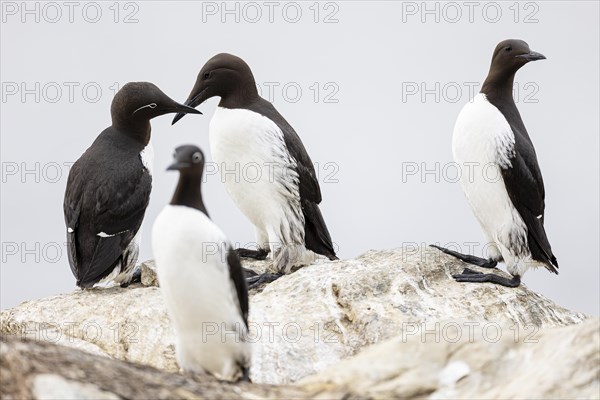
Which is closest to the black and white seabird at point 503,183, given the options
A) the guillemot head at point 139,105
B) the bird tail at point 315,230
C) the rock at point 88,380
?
the bird tail at point 315,230

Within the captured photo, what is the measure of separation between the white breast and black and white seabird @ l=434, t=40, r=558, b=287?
4.54 metres

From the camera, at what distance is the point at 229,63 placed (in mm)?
12609

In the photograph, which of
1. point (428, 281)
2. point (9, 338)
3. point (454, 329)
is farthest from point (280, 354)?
point (9, 338)

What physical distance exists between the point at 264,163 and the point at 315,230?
106 cm

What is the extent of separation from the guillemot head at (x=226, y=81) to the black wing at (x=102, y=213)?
3.72 ft

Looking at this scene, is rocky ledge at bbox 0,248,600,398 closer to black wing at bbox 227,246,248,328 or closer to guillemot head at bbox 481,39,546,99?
black wing at bbox 227,246,248,328

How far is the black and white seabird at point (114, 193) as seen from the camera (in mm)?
11797

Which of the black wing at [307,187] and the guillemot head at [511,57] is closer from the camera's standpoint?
the black wing at [307,187]

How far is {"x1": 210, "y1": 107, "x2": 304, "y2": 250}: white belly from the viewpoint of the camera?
12.3 m

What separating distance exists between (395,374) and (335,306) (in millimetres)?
3714

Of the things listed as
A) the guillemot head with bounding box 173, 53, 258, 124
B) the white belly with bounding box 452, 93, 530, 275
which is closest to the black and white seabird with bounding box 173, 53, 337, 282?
the guillemot head with bounding box 173, 53, 258, 124

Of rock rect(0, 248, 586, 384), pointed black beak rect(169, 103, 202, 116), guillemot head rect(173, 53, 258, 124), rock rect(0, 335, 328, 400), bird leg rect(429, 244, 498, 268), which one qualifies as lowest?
rock rect(0, 248, 586, 384)

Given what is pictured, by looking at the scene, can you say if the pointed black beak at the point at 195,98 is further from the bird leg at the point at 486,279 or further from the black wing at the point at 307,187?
the bird leg at the point at 486,279

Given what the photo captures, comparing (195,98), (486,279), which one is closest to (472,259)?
(486,279)
